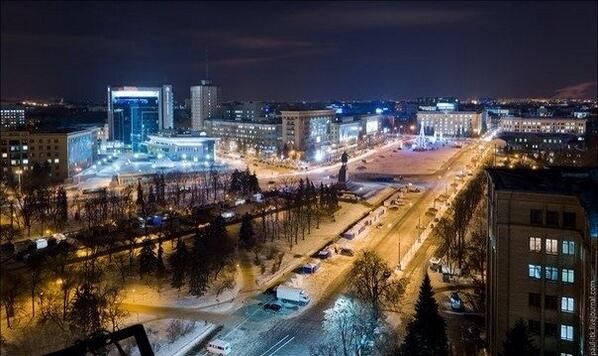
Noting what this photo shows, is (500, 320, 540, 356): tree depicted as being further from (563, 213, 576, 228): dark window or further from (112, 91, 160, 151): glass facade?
(112, 91, 160, 151): glass facade

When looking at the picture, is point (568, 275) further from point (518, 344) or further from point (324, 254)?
point (324, 254)

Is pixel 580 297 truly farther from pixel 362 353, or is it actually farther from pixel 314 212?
pixel 314 212

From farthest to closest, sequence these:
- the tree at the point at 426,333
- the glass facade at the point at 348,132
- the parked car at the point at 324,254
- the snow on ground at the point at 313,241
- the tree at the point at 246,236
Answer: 1. the glass facade at the point at 348,132
2. the tree at the point at 246,236
3. the parked car at the point at 324,254
4. the snow on ground at the point at 313,241
5. the tree at the point at 426,333

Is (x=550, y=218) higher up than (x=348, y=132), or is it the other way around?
(x=348, y=132)

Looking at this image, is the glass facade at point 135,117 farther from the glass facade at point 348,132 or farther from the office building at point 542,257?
the office building at point 542,257

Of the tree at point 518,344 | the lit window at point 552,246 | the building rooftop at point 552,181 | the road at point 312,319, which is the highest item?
the building rooftop at point 552,181

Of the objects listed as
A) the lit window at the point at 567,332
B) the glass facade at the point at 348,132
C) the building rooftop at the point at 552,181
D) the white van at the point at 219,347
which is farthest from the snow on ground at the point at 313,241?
the glass facade at the point at 348,132

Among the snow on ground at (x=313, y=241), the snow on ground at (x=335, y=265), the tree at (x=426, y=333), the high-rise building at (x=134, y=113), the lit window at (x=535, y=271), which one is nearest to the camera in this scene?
the tree at (x=426, y=333)

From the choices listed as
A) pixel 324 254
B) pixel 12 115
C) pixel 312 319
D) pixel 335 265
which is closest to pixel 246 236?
pixel 324 254
